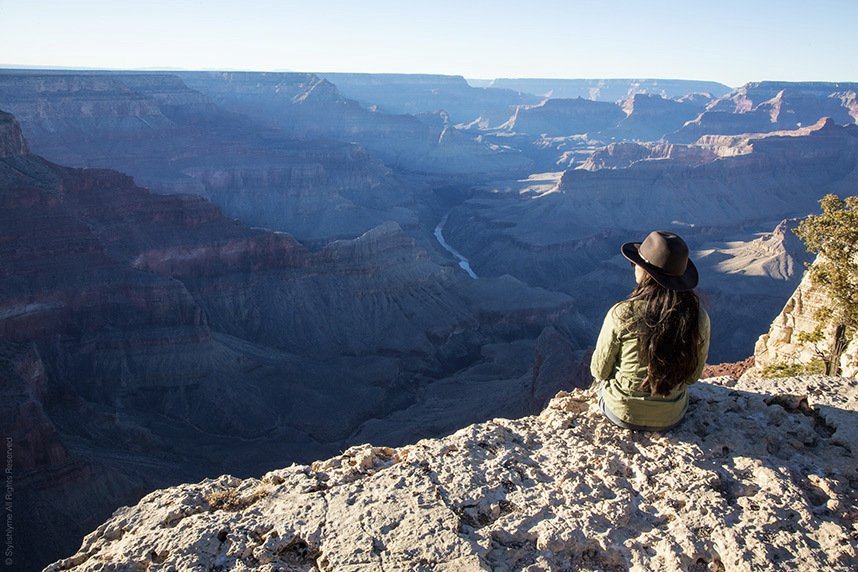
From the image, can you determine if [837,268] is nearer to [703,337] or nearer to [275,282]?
[703,337]

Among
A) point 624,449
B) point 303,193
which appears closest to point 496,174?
point 303,193

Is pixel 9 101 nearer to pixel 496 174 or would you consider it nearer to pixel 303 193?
pixel 303 193

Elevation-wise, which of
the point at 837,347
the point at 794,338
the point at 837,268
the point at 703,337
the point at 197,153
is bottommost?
the point at 197,153

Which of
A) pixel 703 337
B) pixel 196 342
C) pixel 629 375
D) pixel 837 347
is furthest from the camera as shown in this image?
pixel 196 342

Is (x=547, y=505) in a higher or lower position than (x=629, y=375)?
lower

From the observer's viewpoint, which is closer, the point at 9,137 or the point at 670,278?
the point at 670,278

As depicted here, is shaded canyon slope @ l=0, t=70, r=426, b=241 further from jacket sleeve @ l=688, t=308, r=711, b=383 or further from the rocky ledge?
jacket sleeve @ l=688, t=308, r=711, b=383

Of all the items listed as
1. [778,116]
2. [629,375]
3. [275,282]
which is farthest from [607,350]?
[778,116]

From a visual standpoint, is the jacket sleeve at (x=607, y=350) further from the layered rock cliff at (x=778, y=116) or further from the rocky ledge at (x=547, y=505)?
the layered rock cliff at (x=778, y=116)

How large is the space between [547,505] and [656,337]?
2.06 meters

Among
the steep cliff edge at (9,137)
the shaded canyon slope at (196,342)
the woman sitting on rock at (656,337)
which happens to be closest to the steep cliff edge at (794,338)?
the woman sitting on rock at (656,337)

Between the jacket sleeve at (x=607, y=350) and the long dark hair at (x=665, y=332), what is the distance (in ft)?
0.83

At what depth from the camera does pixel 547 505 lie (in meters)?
7.33

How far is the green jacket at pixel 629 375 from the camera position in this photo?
25.9 feet
